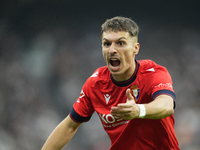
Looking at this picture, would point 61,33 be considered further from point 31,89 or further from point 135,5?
point 135,5

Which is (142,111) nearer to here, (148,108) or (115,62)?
(148,108)

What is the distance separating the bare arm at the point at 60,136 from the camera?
8.98ft

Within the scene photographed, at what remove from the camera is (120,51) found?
2420 millimetres

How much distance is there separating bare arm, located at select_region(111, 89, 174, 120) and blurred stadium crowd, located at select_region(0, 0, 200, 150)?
3.97 metres

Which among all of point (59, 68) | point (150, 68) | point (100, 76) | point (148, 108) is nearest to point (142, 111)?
point (148, 108)

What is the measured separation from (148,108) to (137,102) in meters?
0.65

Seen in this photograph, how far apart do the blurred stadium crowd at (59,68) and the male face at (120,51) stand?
3.48 m

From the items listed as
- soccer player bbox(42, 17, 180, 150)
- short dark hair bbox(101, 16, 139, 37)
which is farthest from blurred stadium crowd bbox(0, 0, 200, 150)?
short dark hair bbox(101, 16, 139, 37)

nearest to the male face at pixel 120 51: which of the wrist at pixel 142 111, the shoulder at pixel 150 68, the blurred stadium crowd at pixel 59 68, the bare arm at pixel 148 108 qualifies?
the shoulder at pixel 150 68

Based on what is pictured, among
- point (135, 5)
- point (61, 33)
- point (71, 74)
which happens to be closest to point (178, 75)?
point (135, 5)

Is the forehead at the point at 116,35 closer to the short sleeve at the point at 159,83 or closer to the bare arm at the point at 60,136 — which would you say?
the short sleeve at the point at 159,83

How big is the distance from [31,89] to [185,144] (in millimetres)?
4161

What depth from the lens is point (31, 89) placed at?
5.89 m

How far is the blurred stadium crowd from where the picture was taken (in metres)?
5.62
